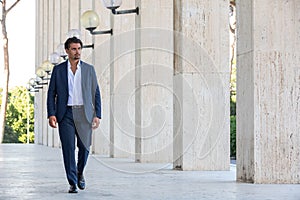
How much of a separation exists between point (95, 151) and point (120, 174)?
1099 cm

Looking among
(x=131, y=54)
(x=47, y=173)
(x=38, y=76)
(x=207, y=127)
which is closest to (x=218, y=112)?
(x=207, y=127)

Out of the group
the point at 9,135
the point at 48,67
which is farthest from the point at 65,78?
the point at 9,135

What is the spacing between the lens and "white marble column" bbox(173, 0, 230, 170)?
13594 millimetres

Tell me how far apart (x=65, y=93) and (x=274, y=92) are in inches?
112

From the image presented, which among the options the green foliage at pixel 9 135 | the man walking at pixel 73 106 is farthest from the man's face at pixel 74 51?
the green foliage at pixel 9 135

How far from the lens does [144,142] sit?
55.6 feet

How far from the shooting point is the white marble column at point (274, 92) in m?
10.2

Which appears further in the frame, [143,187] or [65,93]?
[143,187]

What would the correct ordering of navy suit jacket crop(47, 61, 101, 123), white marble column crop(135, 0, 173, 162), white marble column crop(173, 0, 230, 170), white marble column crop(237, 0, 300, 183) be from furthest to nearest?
white marble column crop(135, 0, 173, 162) → white marble column crop(173, 0, 230, 170) → white marble column crop(237, 0, 300, 183) → navy suit jacket crop(47, 61, 101, 123)

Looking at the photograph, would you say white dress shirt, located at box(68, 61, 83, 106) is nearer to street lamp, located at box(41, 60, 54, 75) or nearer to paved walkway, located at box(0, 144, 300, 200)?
paved walkway, located at box(0, 144, 300, 200)

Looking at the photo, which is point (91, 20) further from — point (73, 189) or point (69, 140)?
point (73, 189)

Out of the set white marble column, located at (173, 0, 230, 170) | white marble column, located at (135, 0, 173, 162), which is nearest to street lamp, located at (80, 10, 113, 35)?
white marble column, located at (135, 0, 173, 162)

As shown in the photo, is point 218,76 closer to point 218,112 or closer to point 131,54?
point 218,112

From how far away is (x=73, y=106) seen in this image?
9062mm
